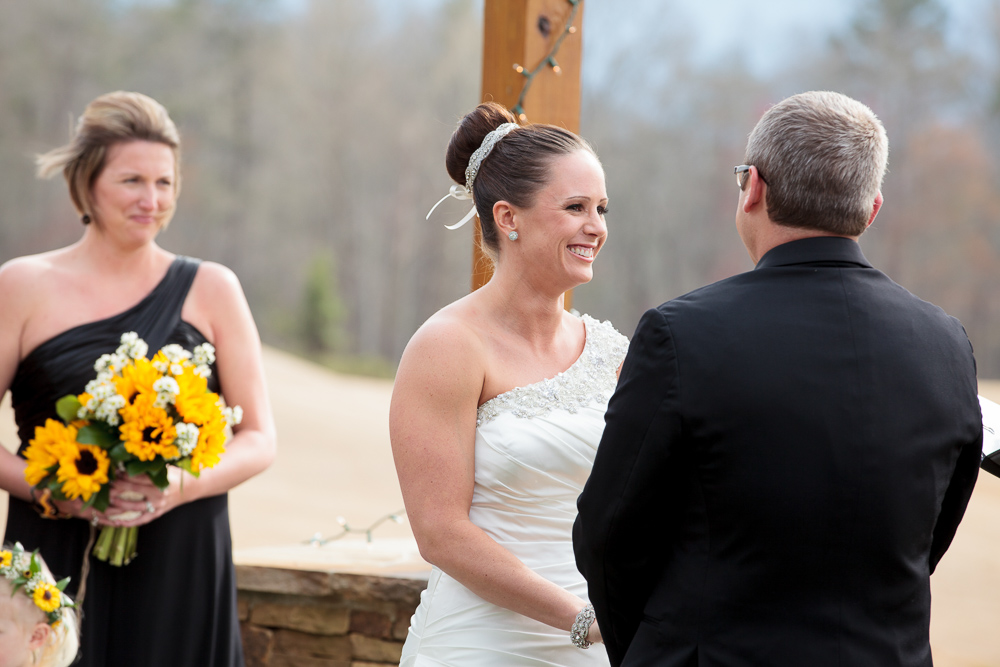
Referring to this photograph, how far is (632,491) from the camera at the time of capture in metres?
1.59

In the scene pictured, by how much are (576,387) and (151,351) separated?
Result: 1448mm

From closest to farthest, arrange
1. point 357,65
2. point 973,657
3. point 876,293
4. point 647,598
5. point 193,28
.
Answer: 1. point 876,293
2. point 647,598
3. point 973,657
4. point 193,28
5. point 357,65

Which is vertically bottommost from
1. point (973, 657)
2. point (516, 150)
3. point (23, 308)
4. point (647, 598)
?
point (973, 657)

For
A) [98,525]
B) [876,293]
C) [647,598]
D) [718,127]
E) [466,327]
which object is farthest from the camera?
[718,127]

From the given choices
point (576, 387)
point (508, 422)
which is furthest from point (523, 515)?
point (576, 387)

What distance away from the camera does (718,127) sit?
2556cm

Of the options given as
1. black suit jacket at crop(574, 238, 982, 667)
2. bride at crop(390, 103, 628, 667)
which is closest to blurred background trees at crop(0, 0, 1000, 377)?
bride at crop(390, 103, 628, 667)

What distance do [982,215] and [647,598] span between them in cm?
2341

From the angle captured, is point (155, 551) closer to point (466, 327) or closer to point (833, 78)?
point (466, 327)

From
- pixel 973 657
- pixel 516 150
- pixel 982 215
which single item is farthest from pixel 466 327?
pixel 982 215

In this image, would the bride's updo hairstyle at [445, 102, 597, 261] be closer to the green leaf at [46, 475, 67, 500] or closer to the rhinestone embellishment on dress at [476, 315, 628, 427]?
the rhinestone embellishment on dress at [476, 315, 628, 427]

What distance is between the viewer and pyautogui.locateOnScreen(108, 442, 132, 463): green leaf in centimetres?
272

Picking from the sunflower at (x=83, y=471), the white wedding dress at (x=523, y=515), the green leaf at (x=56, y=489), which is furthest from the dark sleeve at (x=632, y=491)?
the green leaf at (x=56, y=489)

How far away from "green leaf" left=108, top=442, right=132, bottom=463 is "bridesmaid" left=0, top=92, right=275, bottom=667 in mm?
127
